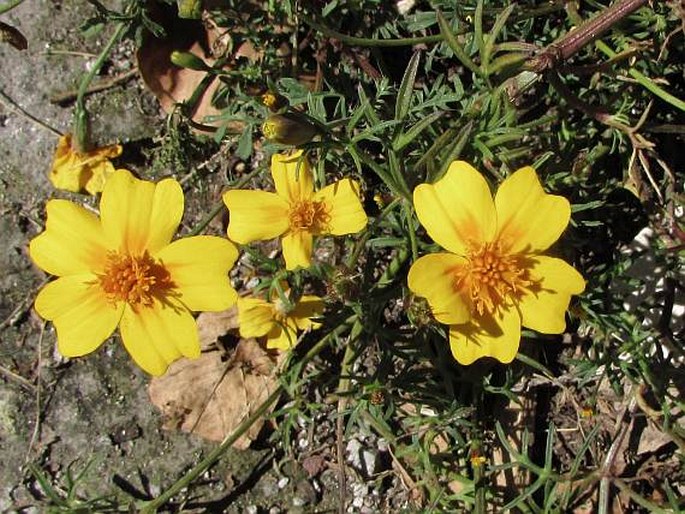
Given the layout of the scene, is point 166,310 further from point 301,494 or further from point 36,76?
point 36,76

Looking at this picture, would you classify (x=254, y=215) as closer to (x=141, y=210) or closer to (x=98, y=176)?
(x=141, y=210)

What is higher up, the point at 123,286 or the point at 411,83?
the point at 411,83

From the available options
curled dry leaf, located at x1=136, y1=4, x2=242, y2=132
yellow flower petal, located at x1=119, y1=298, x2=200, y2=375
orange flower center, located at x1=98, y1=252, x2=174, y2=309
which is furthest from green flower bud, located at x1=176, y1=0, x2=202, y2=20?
yellow flower petal, located at x1=119, y1=298, x2=200, y2=375

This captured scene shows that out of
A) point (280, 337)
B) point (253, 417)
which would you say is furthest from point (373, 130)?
point (253, 417)

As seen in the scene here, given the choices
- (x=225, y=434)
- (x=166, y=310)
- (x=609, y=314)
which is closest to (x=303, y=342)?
(x=225, y=434)

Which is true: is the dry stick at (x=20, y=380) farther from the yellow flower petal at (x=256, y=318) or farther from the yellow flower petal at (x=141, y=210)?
the yellow flower petal at (x=141, y=210)

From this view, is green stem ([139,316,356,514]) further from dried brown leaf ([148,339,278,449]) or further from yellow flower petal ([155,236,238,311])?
yellow flower petal ([155,236,238,311])

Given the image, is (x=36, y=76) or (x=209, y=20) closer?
(x=209, y=20)

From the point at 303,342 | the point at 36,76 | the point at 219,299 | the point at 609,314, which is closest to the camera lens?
the point at 219,299
